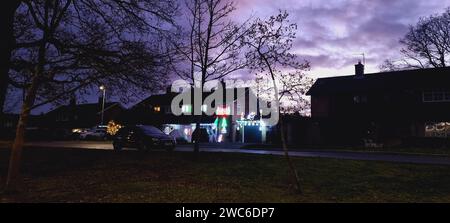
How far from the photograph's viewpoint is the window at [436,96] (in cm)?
3459

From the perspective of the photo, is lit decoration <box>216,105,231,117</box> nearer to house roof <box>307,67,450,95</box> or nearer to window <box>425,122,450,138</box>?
house roof <box>307,67,450,95</box>

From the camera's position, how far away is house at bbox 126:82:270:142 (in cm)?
4378

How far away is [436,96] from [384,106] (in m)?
4.62

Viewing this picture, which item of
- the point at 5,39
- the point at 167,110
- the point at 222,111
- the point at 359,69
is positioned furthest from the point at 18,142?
the point at 167,110

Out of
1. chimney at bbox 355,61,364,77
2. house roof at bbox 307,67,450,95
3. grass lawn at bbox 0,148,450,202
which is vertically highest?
chimney at bbox 355,61,364,77

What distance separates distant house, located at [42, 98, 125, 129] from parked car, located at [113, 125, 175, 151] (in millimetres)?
48519

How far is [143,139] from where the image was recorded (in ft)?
79.2

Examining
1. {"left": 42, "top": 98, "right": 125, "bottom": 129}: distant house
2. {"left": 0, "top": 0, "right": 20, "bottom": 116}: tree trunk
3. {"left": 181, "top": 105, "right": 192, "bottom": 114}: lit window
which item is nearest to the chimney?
{"left": 181, "top": 105, "right": 192, "bottom": 114}: lit window

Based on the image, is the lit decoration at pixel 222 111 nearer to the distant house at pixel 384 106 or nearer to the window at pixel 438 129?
the distant house at pixel 384 106

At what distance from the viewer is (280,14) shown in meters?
13.5

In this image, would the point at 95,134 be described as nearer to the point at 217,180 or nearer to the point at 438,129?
the point at 438,129

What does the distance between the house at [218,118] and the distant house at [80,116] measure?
15467 millimetres
